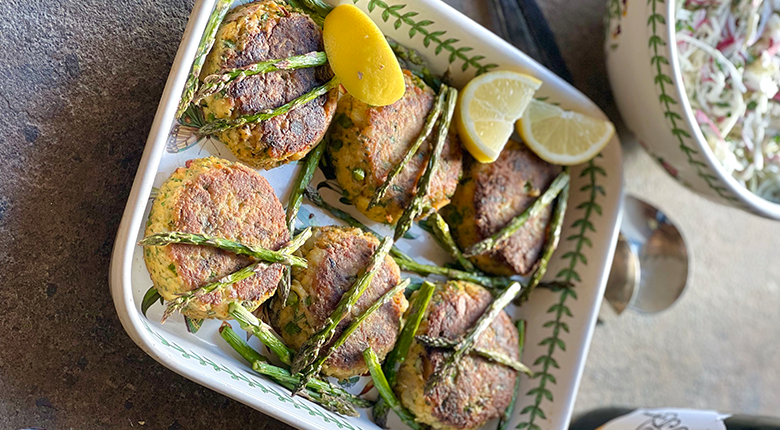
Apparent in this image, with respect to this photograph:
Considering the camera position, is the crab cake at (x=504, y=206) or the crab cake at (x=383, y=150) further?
the crab cake at (x=504, y=206)

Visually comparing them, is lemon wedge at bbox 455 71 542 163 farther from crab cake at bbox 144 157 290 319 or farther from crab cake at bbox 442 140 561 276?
crab cake at bbox 144 157 290 319

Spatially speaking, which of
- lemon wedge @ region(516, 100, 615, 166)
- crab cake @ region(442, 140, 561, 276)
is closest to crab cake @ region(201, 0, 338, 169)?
crab cake @ region(442, 140, 561, 276)

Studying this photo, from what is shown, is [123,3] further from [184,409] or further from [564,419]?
[564,419]

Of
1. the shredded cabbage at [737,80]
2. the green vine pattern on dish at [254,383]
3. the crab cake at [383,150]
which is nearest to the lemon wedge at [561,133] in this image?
the crab cake at [383,150]

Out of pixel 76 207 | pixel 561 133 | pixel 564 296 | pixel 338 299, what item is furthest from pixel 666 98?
pixel 76 207

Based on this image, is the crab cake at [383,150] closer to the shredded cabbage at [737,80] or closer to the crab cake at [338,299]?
the crab cake at [338,299]

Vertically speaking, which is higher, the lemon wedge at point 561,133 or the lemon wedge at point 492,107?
the lemon wedge at point 492,107

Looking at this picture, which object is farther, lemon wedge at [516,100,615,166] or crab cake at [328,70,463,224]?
lemon wedge at [516,100,615,166]
